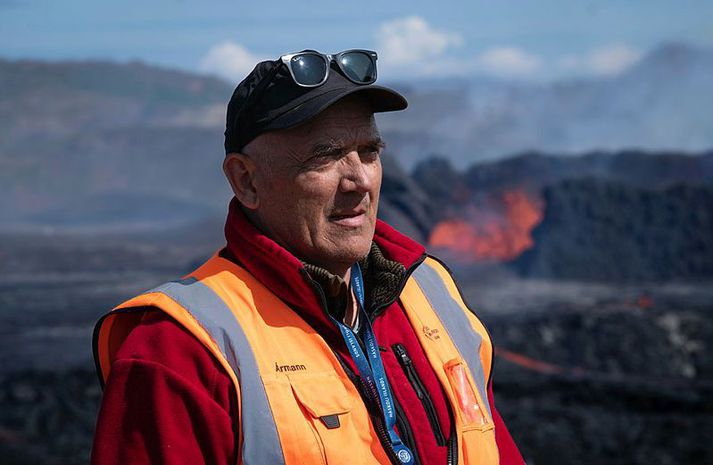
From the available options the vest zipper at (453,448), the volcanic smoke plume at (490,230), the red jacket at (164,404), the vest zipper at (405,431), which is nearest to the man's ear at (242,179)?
the red jacket at (164,404)

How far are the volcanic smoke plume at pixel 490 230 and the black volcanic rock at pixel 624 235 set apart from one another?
96 cm

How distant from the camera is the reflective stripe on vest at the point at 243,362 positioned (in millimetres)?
1851

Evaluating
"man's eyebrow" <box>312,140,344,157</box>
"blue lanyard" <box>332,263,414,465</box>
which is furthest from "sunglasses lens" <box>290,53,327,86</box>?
"blue lanyard" <box>332,263,414,465</box>

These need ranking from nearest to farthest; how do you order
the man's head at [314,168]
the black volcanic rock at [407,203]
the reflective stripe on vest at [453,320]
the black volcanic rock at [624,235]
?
the man's head at [314,168], the reflective stripe on vest at [453,320], the black volcanic rock at [624,235], the black volcanic rock at [407,203]

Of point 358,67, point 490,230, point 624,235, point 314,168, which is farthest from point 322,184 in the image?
point 490,230

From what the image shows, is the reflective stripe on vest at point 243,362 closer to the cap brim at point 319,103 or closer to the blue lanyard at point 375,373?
the blue lanyard at point 375,373

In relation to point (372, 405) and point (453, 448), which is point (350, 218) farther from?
point (453, 448)

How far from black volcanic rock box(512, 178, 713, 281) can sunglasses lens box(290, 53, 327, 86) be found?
1933 centimetres

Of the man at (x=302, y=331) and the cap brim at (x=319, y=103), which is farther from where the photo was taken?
the cap brim at (x=319, y=103)

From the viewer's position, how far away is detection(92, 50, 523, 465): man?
186 cm

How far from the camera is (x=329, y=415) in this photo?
77.0 inches

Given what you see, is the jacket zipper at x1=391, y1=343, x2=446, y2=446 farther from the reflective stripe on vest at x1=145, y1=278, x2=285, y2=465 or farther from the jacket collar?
the reflective stripe on vest at x1=145, y1=278, x2=285, y2=465

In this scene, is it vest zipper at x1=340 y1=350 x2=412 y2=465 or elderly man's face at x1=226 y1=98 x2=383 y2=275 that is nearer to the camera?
vest zipper at x1=340 y1=350 x2=412 y2=465

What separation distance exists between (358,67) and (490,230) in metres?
22.6
